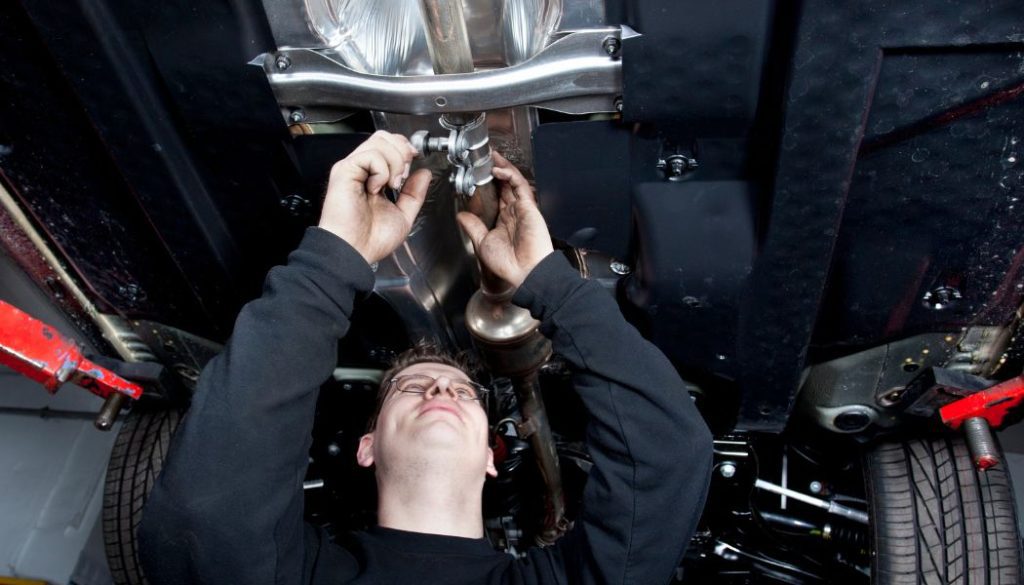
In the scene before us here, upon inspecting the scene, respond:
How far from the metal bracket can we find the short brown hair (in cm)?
59

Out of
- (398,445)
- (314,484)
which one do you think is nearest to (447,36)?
(398,445)

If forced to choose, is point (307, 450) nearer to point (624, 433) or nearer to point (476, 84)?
point (624, 433)

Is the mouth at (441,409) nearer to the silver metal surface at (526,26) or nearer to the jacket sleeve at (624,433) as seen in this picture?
the jacket sleeve at (624,433)

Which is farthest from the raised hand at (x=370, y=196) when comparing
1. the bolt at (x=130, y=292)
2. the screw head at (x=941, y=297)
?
the screw head at (x=941, y=297)

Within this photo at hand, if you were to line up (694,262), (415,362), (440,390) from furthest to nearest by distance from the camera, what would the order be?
(415,362) → (440,390) → (694,262)

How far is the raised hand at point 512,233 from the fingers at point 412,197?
75 millimetres

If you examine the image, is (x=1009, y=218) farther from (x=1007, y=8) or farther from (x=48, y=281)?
(x=48, y=281)

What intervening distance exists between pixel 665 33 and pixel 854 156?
1.04 ft

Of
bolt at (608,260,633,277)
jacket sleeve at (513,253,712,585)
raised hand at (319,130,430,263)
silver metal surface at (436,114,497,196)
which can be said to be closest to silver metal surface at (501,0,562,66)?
silver metal surface at (436,114,497,196)

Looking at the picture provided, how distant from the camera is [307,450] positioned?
1397 millimetres

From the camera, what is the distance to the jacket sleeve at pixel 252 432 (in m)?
1.28

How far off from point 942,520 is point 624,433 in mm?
755

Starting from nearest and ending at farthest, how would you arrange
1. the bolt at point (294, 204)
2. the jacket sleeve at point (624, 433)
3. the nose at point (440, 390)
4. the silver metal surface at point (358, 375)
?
1. the jacket sleeve at point (624, 433)
2. the bolt at point (294, 204)
3. the nose at point (440, 390)
4. the silver metal surface at point (358, 375)

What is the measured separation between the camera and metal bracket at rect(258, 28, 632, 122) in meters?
1.25
